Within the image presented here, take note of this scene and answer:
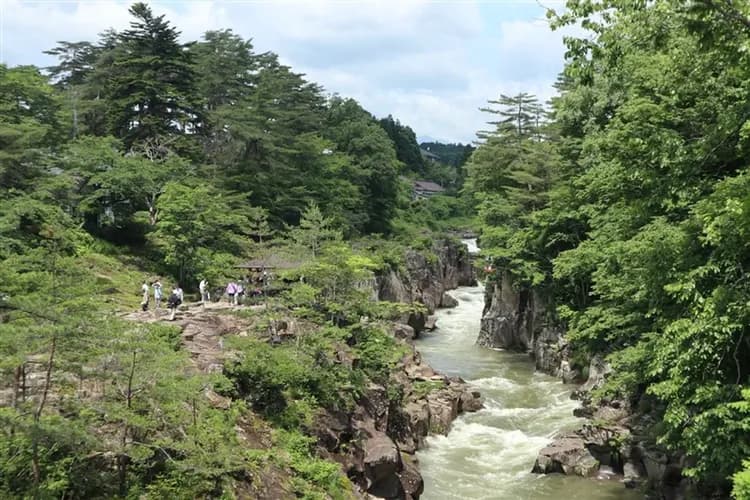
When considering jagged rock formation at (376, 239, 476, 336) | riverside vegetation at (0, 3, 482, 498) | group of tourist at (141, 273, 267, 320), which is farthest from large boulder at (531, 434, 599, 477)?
jagged rock formation at (376, 239, 476, 336)

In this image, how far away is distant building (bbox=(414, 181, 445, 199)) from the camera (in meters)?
89.0

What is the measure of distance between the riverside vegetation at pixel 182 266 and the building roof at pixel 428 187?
93.8 ft

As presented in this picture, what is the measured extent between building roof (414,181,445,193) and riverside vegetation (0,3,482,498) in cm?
2860

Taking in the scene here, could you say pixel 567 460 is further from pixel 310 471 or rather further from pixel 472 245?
pixel 472 245

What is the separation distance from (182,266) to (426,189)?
6458 centimetres

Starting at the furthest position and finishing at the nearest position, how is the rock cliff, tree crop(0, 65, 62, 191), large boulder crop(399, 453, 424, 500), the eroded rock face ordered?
the eroded rock face < the rock cliff < tree crop(0, 65, 62, 191) < large boulder crop(399, 453, 424, 500)

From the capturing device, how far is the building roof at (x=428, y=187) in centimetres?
9069

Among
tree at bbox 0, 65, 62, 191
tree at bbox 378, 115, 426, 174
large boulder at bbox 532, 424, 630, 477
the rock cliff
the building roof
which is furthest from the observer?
tree at bbox 378, 115, 426, 174

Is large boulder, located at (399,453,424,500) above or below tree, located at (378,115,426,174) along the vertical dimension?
below

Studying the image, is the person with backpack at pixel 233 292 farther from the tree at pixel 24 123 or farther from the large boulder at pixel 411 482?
the tree at pixel 24 123

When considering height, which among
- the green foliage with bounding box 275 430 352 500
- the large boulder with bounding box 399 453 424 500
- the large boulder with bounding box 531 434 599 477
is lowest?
the large boulder with bounding box 399 453 424 500

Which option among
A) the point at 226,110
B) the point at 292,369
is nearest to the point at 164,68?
the point at 226,110

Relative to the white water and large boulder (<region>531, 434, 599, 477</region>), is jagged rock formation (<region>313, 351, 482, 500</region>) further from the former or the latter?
the white water

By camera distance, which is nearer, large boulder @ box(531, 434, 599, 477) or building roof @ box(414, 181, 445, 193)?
large boulder @ box(531, 434, 599, 477)
